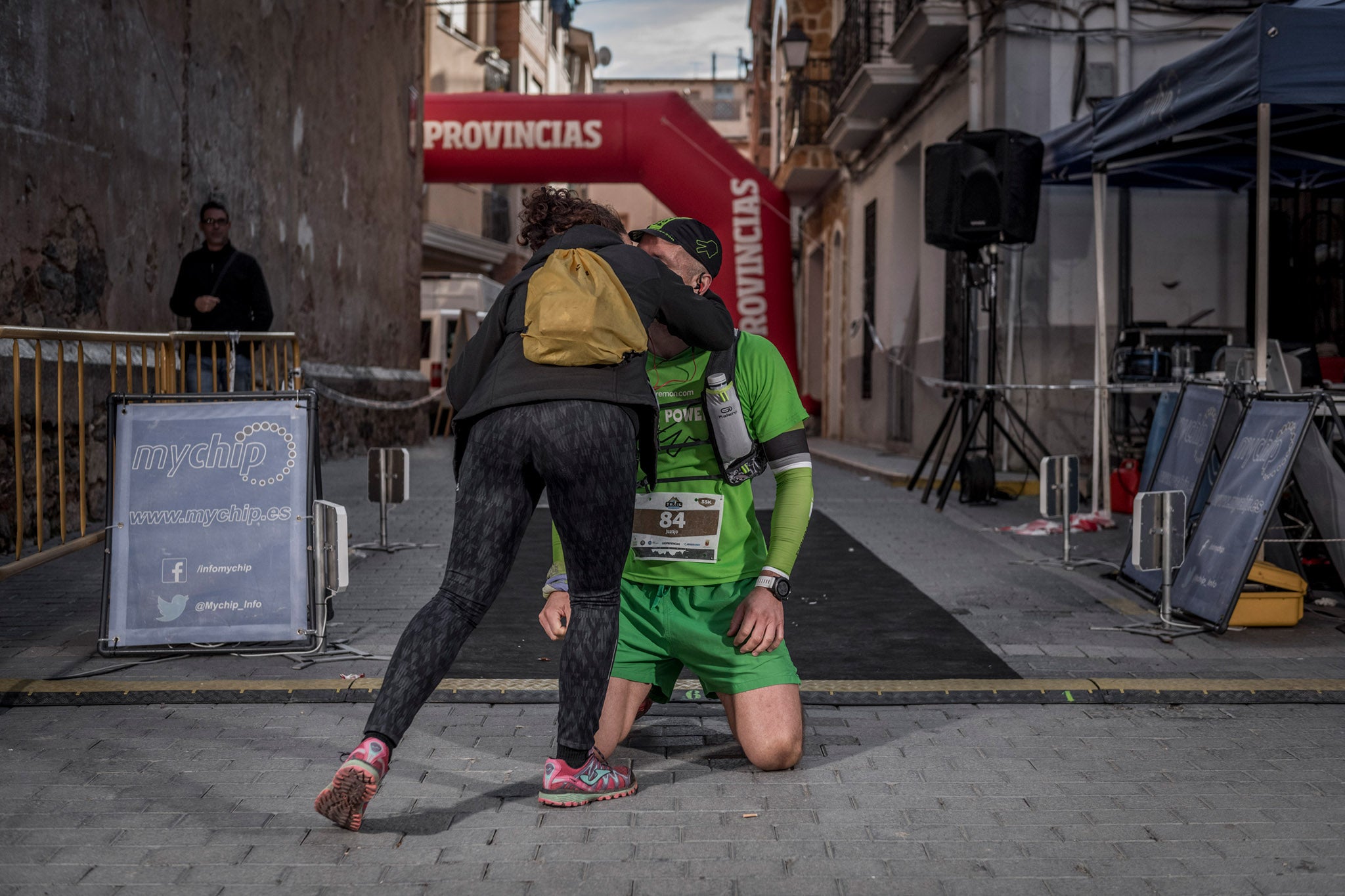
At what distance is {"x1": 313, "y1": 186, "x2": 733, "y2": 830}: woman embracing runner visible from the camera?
317cm

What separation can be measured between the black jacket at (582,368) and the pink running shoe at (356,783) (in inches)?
28.9

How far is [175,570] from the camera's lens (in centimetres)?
505

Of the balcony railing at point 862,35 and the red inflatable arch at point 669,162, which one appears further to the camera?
the red inflatable arch at point 669,162

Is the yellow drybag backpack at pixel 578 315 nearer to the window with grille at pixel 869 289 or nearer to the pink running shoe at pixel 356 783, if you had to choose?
the pink running shoe at pixel 356 783

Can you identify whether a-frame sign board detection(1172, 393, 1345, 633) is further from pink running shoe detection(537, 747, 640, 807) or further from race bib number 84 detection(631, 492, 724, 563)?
pink running shoe detection(537, 747, 640, 807)

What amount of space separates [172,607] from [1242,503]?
4315mm

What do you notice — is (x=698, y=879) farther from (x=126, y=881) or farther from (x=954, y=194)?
(x=954, y=194)

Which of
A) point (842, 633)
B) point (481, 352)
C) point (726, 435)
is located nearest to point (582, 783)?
point (726, 435)

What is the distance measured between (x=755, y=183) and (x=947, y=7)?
6143 millimetres

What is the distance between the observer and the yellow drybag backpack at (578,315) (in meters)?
3.15

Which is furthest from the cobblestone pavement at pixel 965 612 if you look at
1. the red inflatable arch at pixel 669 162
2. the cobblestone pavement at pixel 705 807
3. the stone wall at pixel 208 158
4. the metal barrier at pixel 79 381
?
the red inflatable arch at pixel 669 162

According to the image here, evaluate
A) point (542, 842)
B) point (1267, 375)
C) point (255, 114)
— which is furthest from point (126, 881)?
point (255, 114)

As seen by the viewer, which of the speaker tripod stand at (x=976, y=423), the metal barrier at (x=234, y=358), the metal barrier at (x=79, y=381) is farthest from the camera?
the speaker tripod stand at (x=976, y=423)

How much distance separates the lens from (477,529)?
10.7ft
